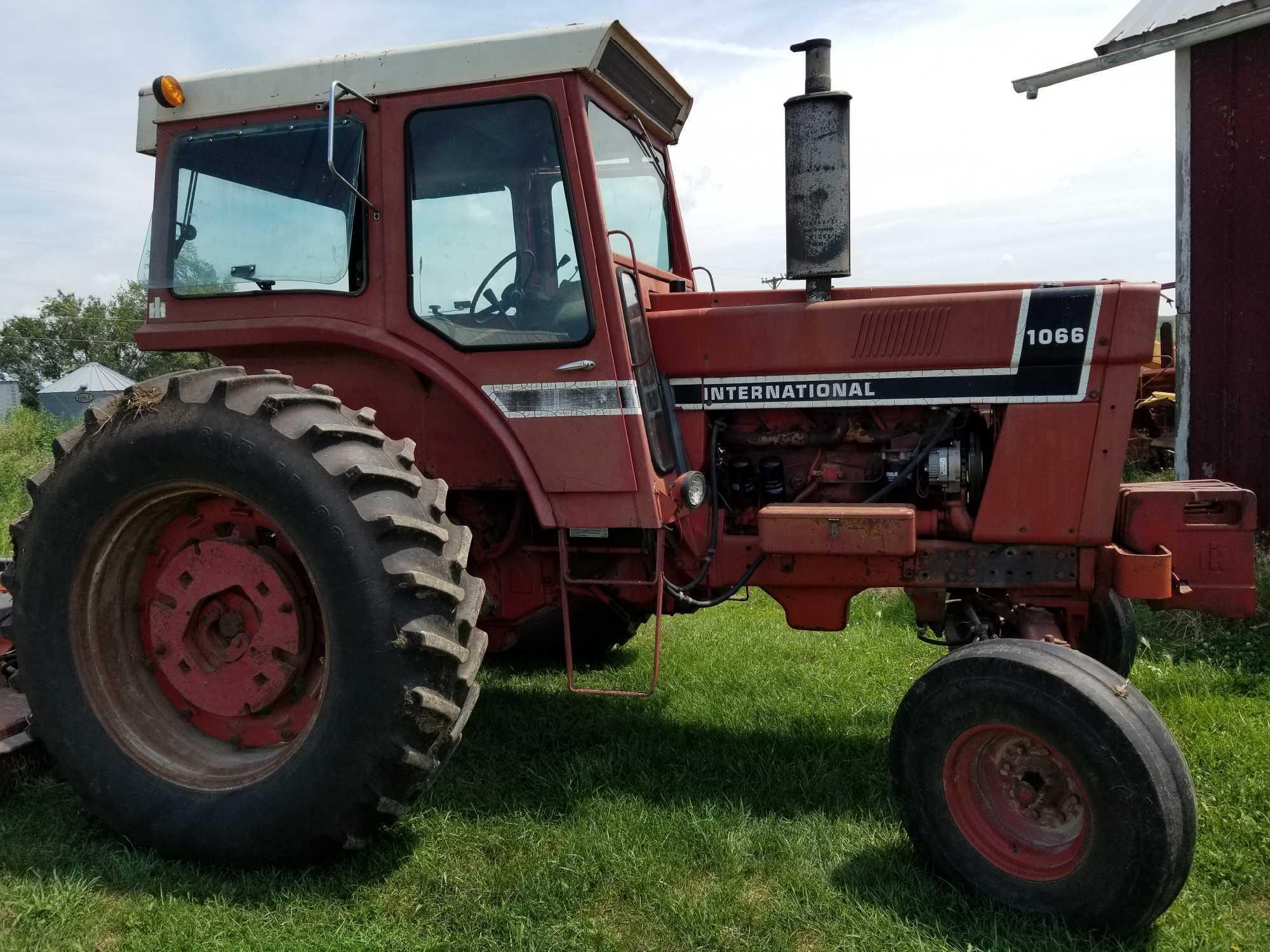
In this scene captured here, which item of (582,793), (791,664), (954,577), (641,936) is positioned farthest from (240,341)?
(791,664)

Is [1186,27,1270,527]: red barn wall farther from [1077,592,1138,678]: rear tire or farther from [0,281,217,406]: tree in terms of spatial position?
[0,281,217,406]: tree

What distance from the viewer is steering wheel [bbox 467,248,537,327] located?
3355mm

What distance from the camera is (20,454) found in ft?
41.4

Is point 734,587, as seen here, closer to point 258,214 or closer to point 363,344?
point 363,344

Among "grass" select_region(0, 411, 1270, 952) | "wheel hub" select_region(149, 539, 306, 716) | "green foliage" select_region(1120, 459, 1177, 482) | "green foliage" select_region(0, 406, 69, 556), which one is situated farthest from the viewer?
"green foliage" select_region(0, 406, 69, 556)

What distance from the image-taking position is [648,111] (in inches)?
152

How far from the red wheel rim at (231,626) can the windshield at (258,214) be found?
895 mm

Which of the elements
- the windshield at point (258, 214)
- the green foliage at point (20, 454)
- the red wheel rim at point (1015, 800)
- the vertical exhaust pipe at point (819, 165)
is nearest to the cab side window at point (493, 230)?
the windshield at point (258, 214)

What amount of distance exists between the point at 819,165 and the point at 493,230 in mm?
1153

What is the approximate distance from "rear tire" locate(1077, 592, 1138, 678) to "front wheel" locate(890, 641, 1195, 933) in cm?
133

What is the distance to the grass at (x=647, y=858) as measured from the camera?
2576mm

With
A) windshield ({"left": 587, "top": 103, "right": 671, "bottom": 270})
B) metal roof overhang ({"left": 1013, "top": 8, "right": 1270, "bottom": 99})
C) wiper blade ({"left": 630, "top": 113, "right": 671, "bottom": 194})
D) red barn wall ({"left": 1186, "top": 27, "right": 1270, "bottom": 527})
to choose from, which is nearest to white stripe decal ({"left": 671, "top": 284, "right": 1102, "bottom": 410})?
windshield ({"left": 587, "top": 103, "right": 671, "bottom": 270})

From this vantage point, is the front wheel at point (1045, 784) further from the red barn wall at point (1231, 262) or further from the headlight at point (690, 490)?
the red barn wall at point (1231, 262)

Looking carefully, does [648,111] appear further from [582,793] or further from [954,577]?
[582,793]
